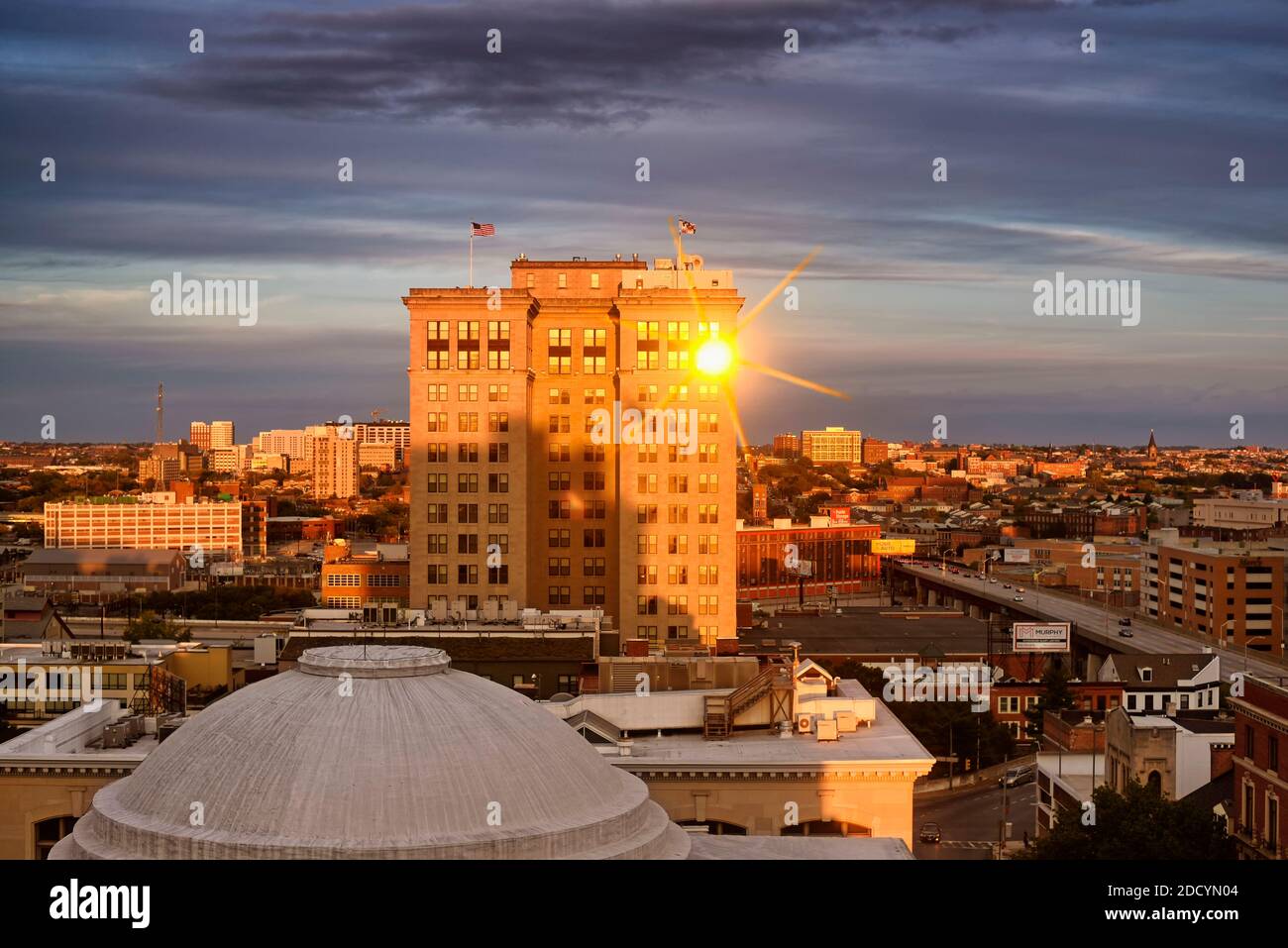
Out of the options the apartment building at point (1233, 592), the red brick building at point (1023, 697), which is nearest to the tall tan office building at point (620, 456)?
the red brick building at point (1023, 697)

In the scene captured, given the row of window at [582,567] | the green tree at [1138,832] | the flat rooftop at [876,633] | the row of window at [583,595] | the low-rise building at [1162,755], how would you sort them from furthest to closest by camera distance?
the flat rooftop at [876,633]
the row of window at [582,567]
the row of window at [583,595]
the low-rise building at [1162,755]
the green tree at [1138,832]

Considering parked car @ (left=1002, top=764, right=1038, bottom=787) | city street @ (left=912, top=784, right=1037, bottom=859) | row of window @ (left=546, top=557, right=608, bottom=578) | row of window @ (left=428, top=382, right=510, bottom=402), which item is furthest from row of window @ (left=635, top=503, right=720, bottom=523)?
parked car @ (left=1002, top=764, right=1038, bottom=787)

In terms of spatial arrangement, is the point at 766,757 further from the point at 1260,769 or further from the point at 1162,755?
the point at 1162,755

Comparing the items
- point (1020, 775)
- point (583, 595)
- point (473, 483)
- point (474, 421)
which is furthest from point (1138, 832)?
point (474, 421)

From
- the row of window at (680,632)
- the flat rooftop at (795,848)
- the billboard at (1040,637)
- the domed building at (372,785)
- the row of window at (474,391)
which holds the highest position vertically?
the row of window at (474,391)

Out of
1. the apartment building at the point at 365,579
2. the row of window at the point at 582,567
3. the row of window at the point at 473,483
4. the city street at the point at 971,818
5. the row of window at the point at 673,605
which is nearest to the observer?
the city street at the point at 971,818

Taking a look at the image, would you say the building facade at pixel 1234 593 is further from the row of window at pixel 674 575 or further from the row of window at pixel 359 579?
the row of window at pixel 359 579

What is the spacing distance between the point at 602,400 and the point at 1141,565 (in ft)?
428

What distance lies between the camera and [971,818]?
3211 inches

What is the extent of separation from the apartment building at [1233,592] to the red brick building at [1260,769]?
95.8m

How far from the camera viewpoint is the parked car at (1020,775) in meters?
90.8
